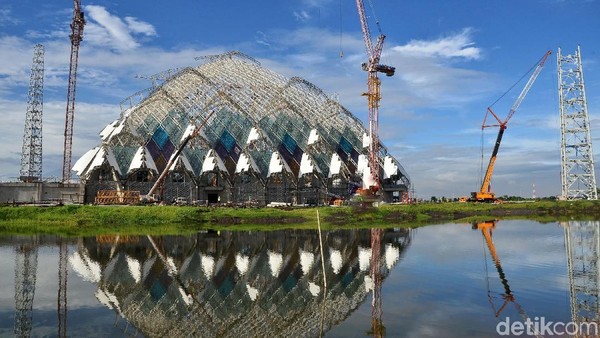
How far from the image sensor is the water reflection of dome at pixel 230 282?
1998 cm

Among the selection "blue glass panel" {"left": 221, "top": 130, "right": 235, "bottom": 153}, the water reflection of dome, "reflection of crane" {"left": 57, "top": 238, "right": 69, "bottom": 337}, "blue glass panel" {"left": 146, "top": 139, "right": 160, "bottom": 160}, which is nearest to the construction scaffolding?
"blue glass panel" {"left": 146, "top": 139, "right": 160, "bottom": 160}

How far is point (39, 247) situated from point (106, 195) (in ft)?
138

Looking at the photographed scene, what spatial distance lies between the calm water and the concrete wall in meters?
39.7

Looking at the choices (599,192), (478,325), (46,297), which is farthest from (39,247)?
(599,192)

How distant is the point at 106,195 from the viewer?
8225 cm

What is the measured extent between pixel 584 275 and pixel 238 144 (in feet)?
249

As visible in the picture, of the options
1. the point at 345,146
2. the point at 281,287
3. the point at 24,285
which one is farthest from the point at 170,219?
the point at 345,146

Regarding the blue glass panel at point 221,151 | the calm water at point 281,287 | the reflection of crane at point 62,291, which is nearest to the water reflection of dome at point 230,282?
the calm water at point 281,287

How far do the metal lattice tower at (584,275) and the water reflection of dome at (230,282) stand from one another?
9.03m

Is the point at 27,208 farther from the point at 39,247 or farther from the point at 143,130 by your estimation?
→ the point at 143,130

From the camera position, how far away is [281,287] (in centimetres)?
2597

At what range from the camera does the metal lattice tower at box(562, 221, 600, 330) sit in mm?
20572

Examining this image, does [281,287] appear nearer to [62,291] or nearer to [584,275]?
[62,291]

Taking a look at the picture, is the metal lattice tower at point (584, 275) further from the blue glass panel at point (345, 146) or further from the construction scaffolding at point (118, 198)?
the blue glass panel at point (345, 146)
